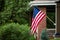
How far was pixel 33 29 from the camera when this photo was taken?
894 inches

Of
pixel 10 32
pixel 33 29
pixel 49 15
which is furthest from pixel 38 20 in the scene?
pixel 49 15

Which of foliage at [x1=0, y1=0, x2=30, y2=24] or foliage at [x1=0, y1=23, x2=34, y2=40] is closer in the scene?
foliage at [x1=0, y1=23, x2=34, y2=40]

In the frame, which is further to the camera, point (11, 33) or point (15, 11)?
point (15, 11)

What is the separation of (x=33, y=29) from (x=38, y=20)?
2.41 ft

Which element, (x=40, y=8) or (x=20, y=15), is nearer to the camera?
(x=40, y=8)

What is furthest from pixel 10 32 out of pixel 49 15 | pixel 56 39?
pixel 49 15

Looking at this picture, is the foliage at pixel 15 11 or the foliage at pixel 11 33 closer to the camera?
the foliage at pixel 11 33

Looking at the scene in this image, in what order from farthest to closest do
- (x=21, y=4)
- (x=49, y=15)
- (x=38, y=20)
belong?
1. (x=21, y=4)
2. (x=49, y=15)
3. (x=38, y=20)

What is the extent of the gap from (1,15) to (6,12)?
0.84 m

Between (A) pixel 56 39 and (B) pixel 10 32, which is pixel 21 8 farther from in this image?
(B) pixel 10 32

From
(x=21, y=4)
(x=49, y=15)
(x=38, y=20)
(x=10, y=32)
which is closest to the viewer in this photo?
(x=10, y=32)

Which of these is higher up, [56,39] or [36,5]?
[36,5]

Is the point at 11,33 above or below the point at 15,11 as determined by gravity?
above

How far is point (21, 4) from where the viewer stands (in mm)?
33250
